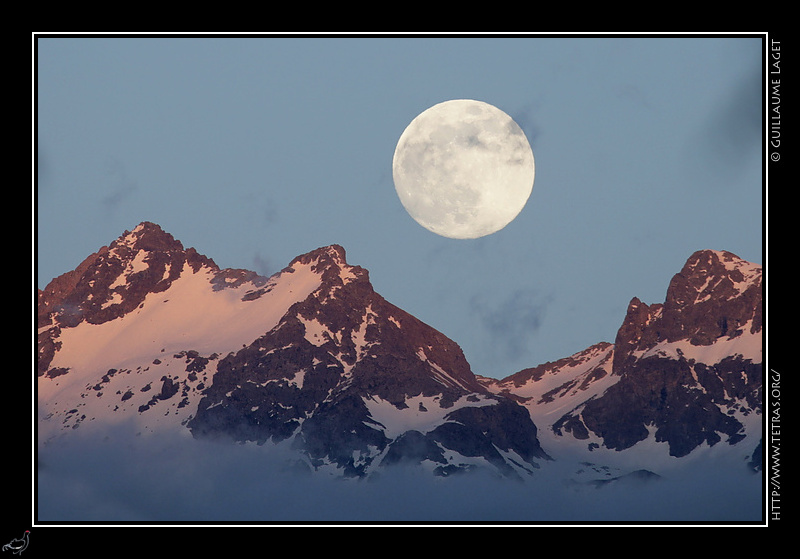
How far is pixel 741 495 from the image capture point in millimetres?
185375

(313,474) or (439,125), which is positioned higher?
(439,125)

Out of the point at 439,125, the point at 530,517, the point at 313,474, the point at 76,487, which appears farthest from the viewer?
the point at 313,474
